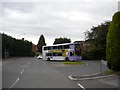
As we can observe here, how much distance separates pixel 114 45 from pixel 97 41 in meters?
39.4

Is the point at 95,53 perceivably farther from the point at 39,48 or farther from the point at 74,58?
the point at 39,48

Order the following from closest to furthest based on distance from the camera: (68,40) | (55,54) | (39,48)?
(55,54) → (68,40) → (39,48)

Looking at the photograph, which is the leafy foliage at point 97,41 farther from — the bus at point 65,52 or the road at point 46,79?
the road at point 46,79

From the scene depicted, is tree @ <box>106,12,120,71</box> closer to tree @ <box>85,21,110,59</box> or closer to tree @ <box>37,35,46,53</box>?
tree @ <box>85,21,110,59</box>

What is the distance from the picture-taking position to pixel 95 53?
60.1 metres

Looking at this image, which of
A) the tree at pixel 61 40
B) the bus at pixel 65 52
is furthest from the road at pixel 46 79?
the tree at pixel 61 40

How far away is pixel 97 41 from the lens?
57.1m

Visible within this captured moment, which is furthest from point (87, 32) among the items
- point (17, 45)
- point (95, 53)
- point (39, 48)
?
point (39, 48)

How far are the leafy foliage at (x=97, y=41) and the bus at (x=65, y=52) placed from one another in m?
11.0

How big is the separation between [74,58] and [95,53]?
1547 cm

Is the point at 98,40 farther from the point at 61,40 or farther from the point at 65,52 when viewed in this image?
the point at 61,40

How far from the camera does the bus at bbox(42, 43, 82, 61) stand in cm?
4556

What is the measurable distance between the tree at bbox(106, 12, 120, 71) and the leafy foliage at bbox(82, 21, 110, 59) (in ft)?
118

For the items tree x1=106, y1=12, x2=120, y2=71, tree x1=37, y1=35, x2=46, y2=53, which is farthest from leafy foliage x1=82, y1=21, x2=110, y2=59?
tree x1=37, y1=35, x2=46, y2=53
